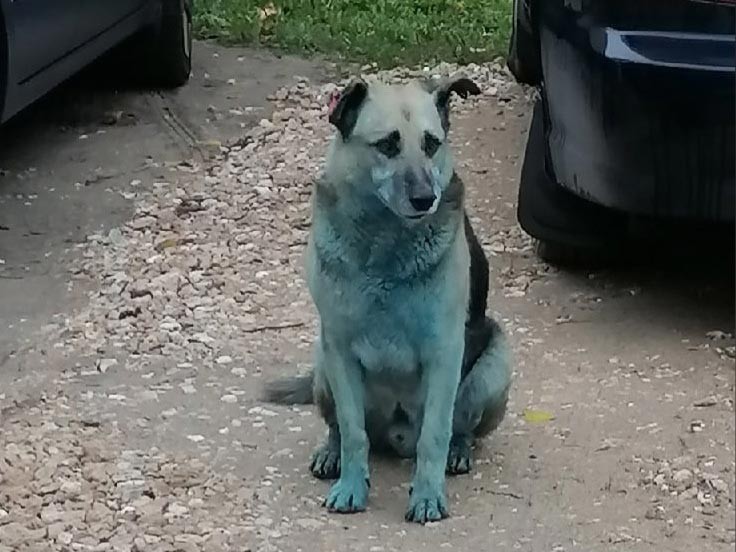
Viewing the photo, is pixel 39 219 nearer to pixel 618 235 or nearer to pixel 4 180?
pixel 4 180

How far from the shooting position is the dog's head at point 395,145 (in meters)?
3.62

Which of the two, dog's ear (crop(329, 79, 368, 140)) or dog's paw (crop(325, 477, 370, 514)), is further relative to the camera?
dog's paw (crop(325, 477, 370, 514))

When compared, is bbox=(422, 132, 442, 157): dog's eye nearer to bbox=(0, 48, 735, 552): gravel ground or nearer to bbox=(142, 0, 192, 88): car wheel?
bbox=(0, 48, 735, 552): gravel ground

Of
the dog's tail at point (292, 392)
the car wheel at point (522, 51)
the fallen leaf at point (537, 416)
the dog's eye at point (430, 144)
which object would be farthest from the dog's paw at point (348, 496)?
the car wheel at point (522, 51)

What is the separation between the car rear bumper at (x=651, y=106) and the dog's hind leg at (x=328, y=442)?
1.18 meters

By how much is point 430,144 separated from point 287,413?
1.12 m

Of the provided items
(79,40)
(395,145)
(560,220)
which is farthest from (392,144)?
(79,40)

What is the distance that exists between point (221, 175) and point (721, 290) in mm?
2470

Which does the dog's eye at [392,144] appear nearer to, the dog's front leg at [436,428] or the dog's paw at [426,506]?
the dog's front leg at [436,428]

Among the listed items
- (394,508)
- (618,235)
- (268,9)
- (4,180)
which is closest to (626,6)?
(618,235)

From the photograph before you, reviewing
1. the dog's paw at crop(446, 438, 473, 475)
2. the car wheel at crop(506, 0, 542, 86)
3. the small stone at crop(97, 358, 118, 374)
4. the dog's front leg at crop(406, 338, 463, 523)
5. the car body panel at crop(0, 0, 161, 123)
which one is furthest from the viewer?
the car wheel at crop(506, 0, 542, 86)

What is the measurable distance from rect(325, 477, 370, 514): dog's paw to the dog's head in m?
0.69

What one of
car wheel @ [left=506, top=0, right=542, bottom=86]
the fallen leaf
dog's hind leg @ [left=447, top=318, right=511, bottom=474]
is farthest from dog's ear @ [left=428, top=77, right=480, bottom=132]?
car wheel @ [left=506, top=0, right=542, bottom=86]

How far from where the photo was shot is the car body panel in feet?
19.1
